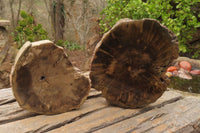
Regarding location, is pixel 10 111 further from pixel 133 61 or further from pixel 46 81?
pixel 133 61

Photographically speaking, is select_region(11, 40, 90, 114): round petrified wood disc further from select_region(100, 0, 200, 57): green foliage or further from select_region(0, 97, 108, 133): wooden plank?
select_region(100, 0, 200, 57): green foliage

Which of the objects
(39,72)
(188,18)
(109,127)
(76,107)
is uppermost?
(188,18)

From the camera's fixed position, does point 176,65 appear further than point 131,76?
Yes

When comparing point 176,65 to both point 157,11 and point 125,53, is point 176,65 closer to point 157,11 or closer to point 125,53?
point 157,11

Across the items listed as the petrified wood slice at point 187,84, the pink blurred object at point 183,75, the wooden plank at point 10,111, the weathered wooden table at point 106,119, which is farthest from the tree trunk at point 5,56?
the pink blurred object at point 183,75

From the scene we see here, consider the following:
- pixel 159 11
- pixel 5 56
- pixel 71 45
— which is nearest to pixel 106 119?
pixel 159 11

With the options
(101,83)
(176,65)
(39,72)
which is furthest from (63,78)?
(176,65)

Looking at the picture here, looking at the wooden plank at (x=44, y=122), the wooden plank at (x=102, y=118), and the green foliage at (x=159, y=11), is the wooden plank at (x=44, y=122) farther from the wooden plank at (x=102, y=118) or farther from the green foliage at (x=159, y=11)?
the green foliage at (x=159, y=11)
